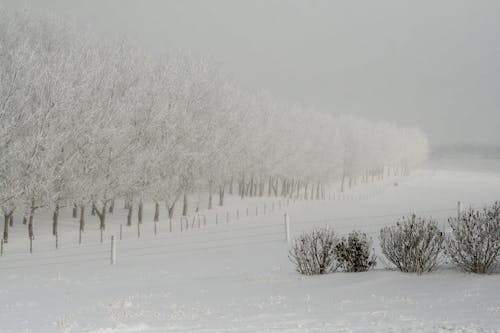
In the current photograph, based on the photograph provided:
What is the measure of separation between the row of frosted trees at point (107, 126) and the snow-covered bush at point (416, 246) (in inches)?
606

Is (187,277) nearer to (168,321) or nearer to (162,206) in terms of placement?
(168,321)

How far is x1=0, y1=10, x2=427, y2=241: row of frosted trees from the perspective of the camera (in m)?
23.8

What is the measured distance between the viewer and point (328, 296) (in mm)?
10250

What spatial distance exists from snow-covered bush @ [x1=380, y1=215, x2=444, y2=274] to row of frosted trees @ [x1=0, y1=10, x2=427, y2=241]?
1540 centimetres

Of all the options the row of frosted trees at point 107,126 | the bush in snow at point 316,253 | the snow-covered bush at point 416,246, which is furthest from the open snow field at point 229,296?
the row of frosted trees at point 107,126

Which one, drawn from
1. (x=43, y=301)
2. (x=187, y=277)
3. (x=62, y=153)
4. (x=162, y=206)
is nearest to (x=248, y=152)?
(x=162, y=206)

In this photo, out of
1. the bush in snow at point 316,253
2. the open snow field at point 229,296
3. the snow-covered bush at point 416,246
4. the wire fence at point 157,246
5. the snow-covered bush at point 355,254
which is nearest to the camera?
the open snow field at point 229,296

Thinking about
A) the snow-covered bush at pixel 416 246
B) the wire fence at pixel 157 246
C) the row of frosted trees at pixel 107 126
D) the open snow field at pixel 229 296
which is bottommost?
the wire fence at pixel 157 246

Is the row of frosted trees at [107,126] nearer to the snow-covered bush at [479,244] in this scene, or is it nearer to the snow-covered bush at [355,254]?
the snow-covered bush at [355,254]

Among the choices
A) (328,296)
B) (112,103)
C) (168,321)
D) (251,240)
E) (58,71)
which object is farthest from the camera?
(112,103)

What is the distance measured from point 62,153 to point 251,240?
38.8 ft

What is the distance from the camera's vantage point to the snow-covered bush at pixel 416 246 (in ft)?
38.4

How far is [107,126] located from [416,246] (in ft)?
71.4

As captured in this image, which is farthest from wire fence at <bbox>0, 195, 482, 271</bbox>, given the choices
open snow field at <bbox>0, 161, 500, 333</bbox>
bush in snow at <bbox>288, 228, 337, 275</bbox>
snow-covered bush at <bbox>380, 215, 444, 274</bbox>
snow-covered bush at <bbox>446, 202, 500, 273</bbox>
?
snow-covered bush at <bbox>446, 202, 500, 273</bbox>
